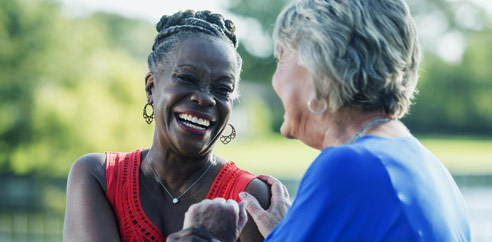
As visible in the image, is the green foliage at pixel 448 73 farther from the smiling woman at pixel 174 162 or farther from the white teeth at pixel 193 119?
the white teeth at pixel 193 119

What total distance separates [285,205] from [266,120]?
196ft

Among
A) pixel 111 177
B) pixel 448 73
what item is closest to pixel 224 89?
pixel 111 177

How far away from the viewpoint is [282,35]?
1935 millimetres

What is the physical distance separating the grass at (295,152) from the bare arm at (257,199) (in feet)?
120

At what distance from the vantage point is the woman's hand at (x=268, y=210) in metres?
2.26

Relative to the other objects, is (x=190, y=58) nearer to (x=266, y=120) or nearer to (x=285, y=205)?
(x=285, y=205)

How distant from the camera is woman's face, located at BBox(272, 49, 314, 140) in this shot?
1.87m

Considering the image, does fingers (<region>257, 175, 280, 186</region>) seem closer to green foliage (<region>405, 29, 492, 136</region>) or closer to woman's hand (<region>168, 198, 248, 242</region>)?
woman's hand (<region>168, 198, 248, 242</region>)

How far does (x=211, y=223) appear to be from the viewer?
1864mm

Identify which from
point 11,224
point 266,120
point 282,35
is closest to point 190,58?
point 282,35

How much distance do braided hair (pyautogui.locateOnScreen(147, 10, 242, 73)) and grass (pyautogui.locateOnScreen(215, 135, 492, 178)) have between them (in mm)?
36591

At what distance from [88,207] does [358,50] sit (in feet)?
4.57

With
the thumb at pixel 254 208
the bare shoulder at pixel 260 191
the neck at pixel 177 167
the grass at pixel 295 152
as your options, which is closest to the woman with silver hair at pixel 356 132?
the thumb at pixel 254 208

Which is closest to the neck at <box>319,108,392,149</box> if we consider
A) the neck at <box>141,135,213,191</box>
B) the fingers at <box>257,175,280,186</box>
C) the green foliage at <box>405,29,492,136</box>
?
the fingers at <box>257,175,280,186</box>
